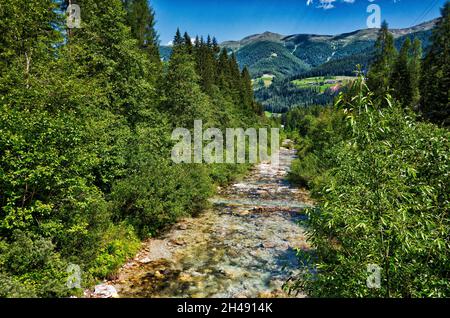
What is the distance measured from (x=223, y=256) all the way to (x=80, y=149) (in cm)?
710

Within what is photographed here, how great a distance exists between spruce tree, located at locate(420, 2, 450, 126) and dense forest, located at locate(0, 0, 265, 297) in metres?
24.6

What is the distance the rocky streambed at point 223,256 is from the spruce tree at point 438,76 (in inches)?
810

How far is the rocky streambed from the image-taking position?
30.3 feet

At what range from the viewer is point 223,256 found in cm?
1164

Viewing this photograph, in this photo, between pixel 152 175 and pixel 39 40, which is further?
pixel 152 175

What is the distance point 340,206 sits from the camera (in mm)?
4453

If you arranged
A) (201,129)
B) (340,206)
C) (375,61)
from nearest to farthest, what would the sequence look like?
(340,206), (201,129), (375,61)

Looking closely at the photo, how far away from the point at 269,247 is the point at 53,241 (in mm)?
8610

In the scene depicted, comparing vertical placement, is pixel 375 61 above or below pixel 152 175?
above

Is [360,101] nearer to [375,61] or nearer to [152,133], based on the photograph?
[152,133]

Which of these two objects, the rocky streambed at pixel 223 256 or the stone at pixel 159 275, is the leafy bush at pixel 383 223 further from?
the stone at pixel 159 275
